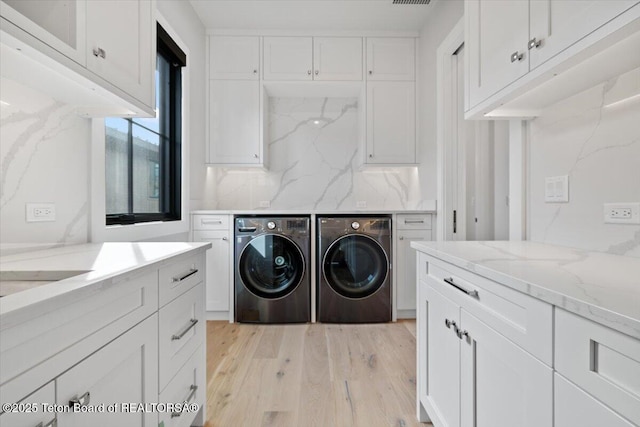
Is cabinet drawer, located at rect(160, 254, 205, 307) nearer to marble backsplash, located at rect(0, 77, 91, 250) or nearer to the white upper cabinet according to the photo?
marble backsplash, located at rect(0, 77, 91, 250)

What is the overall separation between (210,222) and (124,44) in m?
1.56

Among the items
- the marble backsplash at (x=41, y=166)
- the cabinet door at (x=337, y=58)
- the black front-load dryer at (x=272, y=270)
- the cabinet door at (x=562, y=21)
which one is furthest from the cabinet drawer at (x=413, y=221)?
the marble backsplash at (x=41, y=166)

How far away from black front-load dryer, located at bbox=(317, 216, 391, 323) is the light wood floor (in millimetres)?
125

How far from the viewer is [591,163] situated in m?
1.11

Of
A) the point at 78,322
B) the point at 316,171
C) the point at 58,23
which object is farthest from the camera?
the point at 316,171

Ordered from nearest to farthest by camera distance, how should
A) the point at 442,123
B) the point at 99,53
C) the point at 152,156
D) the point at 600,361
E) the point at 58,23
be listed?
1. the point at 600,361
2. the point at 58,23
3. the point at 99,53
4. the point at 152,156
5. the point at 442,123

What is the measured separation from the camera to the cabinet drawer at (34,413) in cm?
49

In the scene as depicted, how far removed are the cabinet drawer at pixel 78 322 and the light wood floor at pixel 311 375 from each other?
89 cm

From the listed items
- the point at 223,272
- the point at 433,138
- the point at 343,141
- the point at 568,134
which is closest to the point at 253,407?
the point at 223,272

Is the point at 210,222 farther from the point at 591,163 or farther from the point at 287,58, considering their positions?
the point at 591,163

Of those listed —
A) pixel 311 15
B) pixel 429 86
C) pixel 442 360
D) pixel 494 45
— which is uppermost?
pixel 311 15

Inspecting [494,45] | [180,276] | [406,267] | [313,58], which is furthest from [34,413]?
[313,58]

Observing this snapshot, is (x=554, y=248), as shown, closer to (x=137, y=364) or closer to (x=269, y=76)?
(x=137, y=364)

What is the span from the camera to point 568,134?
3.98 feet
